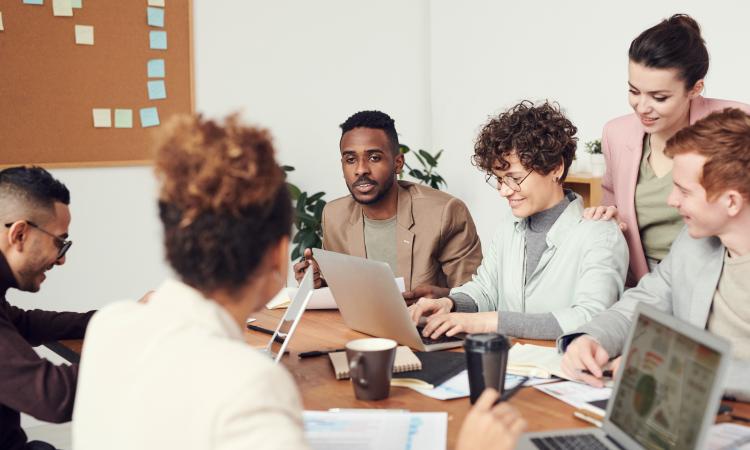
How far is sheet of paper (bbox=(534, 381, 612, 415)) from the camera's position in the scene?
4.39 ft

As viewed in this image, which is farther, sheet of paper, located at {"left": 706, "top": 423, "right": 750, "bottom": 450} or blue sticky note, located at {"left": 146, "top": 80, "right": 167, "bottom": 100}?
blue sticky note, located at {"left": 146, "top": 80, "right": 167, "bottom": 100}

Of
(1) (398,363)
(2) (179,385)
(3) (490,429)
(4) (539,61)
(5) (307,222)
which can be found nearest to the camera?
(2) (179,385)

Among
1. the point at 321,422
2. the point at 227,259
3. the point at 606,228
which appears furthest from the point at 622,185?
the point at 227,259

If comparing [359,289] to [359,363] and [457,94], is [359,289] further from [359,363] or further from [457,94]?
[457,94]

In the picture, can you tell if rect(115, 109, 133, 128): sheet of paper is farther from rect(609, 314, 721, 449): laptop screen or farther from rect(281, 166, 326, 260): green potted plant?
rect(609, 314, 721, 449): laptop screen

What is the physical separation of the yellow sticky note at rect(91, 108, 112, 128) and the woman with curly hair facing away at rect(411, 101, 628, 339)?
90.6 inches

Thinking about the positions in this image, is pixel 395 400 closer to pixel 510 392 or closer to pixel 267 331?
pixel 510 392

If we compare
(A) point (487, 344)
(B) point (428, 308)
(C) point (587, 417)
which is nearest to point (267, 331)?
(B) point (428, 308)

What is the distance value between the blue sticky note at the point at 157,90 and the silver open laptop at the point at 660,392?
3135mm

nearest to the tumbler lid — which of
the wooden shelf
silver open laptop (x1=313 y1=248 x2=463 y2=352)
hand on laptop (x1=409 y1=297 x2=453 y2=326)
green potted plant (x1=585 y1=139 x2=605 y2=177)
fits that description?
silver open laptop (x1=313 y1=248 x2=463 y2=352)

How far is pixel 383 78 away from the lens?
465 centimetres

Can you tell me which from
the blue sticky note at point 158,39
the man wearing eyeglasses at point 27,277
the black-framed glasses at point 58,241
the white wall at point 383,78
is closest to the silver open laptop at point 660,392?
the man wearing eyeglasses at point 27,277

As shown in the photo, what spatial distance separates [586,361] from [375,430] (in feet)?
1.57

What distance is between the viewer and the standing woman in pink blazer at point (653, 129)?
6.68ft
